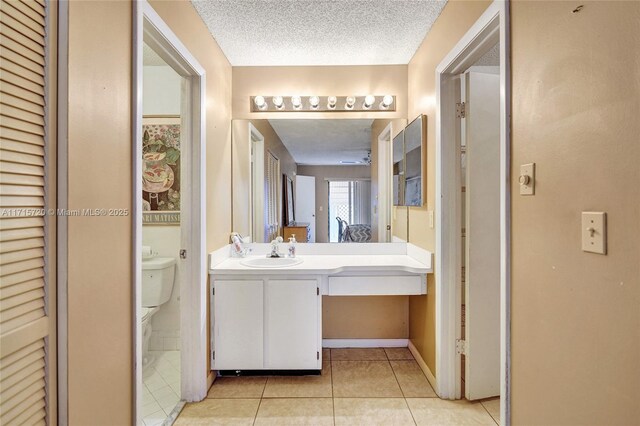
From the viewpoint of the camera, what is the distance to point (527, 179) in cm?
112

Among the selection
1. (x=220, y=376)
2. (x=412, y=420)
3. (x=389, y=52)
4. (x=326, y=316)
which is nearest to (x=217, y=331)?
(x=220, y=376)

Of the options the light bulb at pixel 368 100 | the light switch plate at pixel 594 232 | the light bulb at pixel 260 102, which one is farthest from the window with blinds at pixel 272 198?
the light switch plate at pixel 594 232

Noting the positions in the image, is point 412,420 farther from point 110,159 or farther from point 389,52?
point 389,52

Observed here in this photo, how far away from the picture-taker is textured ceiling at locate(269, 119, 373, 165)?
2.72 metres

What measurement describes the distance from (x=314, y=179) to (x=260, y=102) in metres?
0.79

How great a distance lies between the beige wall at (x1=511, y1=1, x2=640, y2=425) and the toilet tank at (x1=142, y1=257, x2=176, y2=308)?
230 cm

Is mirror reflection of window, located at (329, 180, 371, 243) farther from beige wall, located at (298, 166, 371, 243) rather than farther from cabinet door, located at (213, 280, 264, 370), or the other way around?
cabinet door, located at (213, 280, 264, 370)

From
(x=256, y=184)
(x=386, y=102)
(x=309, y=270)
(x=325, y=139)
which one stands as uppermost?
(x=386, y=102)

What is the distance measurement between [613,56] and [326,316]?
8.00 ft

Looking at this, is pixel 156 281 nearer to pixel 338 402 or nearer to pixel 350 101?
pixel 338 402

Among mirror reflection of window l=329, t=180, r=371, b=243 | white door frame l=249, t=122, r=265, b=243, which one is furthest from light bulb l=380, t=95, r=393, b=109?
white door frame l=249, t=122, r=265, b=243

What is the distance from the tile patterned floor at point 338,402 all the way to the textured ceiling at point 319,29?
235 centimetres

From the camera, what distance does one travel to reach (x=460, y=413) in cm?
187

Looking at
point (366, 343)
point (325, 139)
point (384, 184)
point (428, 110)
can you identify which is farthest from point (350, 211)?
point (366, 343)
